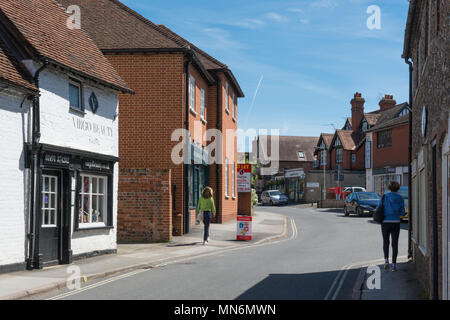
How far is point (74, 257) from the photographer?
13.7 meters

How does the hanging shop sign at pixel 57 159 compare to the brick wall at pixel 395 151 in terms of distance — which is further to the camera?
the brick wall at pixel 395 151

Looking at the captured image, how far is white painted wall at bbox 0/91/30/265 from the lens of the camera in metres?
11.4

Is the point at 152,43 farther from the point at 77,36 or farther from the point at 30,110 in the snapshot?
the point at 30,110

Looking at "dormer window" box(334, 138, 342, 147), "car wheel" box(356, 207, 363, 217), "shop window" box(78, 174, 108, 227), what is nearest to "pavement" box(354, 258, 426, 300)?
"shop window" box(78, 174, 108, 227)

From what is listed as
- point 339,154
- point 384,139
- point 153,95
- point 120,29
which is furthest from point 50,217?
point 339,154

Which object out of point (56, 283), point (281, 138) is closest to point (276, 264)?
point (56, 283)

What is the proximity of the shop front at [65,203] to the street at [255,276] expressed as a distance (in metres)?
2.44

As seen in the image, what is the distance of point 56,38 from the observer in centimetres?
1445

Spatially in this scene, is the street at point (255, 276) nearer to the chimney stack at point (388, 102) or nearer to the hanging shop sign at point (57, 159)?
the hanging shop sign at point (57, 159)

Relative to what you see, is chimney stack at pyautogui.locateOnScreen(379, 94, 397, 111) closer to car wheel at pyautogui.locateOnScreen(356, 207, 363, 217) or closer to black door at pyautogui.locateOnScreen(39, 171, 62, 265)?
car wheel at pyautogui.locateOnScreen(356, 207, 363, 217)

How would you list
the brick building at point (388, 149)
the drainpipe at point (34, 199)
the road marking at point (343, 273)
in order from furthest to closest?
the brick building at point (388, 149) → the drainpipe at point (34, 199) → the road marking at point (343, 273)

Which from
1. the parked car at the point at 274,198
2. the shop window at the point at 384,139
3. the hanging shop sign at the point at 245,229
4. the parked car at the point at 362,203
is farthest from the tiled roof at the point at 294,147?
the hanging shop sign at the point at 245,229

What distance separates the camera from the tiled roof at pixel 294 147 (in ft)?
296

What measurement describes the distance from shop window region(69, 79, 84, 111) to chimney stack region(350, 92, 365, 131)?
5003 cm
